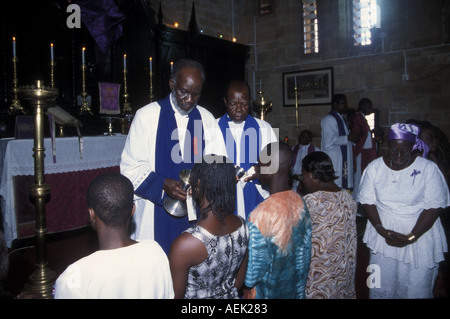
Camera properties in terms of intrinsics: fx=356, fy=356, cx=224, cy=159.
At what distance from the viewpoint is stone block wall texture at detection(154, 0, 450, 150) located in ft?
25.8

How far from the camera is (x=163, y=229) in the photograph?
8.91 ft

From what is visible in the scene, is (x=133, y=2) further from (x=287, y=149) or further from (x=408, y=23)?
(x=287, y=149)

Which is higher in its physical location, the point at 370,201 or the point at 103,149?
the point at 103,149

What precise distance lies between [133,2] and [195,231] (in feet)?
23.8

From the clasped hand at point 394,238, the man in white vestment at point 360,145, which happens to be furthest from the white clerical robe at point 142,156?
the man in white vestment at point 360,145

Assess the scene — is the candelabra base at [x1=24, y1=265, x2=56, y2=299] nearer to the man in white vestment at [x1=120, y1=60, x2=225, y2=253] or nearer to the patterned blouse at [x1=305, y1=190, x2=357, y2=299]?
the man in white vestment at [x1=120, y1=60, x2=225, y2=253]

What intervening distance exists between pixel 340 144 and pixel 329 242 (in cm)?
500

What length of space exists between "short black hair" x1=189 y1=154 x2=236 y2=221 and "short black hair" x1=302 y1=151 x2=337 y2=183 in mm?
832

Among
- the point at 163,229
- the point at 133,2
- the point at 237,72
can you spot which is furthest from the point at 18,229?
the point at 237,72

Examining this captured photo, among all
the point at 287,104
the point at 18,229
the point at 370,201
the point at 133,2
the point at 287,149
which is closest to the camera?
the point at 287,149

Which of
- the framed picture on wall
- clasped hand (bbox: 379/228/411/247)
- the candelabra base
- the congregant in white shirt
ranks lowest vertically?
the candelabra base

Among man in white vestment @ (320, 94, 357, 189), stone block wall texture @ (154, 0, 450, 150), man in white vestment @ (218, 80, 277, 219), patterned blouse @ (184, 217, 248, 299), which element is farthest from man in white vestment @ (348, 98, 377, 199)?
patterned blouse @ (184, 217, 248, 299)

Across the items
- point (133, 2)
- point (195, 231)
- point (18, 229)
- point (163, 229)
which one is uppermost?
point (133, 2)

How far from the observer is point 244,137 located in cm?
357
